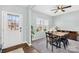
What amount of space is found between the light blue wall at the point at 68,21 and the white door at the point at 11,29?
0.74 metres

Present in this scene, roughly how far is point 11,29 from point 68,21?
1.12 meters

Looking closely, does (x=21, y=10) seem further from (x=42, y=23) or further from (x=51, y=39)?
(x=51, y=39)

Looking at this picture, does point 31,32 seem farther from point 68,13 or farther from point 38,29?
point 68,13

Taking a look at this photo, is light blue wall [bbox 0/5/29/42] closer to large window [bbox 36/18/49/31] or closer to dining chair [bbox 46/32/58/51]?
large window [bbox 36/18/49/31]

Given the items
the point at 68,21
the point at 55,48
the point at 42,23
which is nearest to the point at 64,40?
the point at 55,48

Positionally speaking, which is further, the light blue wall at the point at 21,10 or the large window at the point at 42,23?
the large window at the point at 42,23

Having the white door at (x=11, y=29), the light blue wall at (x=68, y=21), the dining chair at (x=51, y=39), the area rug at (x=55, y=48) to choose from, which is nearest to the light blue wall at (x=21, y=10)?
the white door at (x=11, y=29)

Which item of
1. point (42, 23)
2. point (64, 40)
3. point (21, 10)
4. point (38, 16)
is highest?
point (21, 10)

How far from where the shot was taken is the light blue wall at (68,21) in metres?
1.68

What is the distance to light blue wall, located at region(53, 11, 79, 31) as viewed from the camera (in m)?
1.68

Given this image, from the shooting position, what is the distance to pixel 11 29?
1.74 meters

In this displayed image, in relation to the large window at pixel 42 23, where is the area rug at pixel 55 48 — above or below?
below

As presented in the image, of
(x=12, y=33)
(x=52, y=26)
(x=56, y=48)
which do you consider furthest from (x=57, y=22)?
(x=12, y=33)

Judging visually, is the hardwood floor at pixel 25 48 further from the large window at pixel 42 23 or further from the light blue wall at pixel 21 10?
the large window at pixel 42 23
